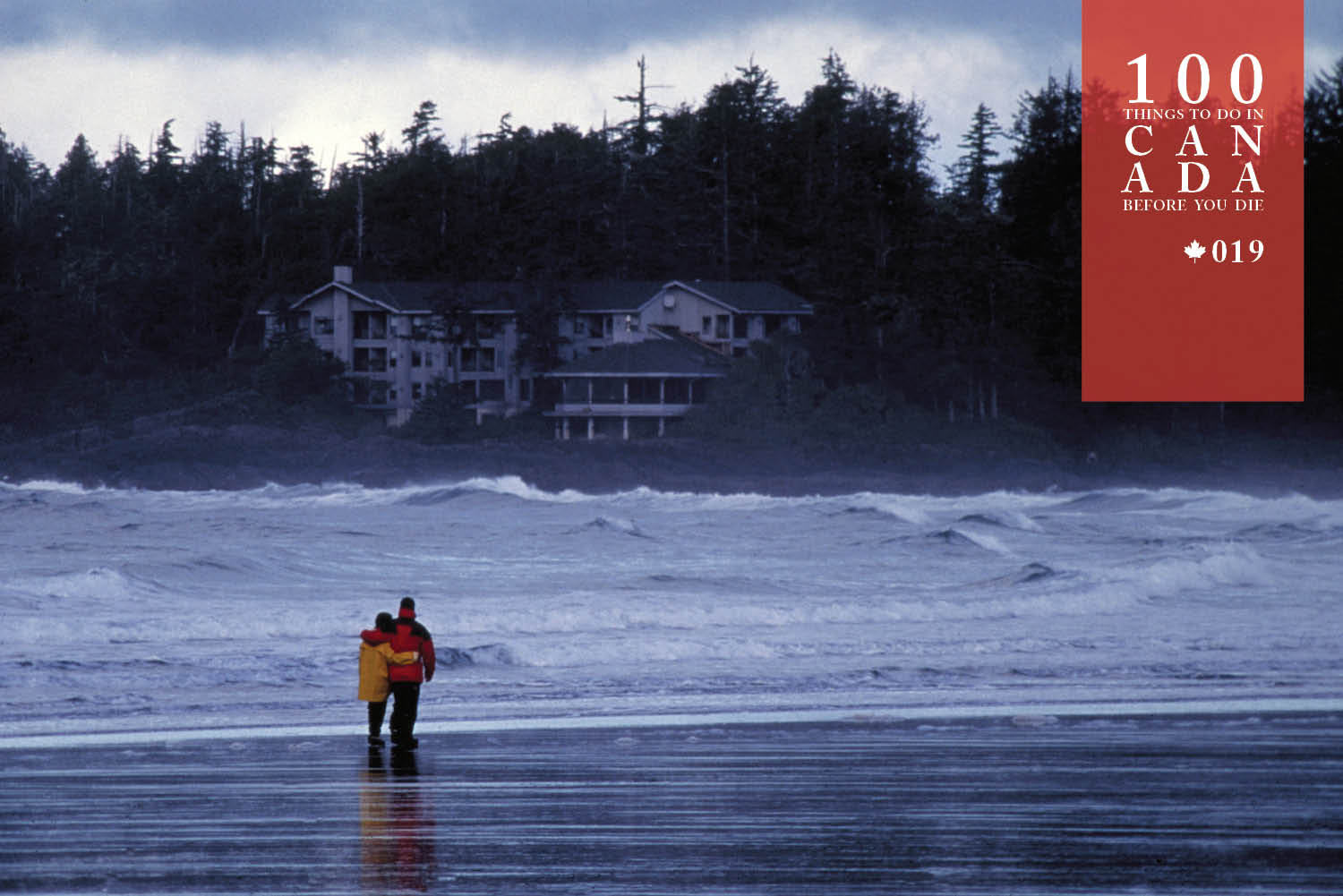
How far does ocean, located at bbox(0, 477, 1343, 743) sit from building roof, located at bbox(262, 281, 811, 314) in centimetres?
3164

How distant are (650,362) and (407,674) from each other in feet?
205

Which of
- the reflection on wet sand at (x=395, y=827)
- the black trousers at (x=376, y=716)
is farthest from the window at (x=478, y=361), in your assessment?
the reflection on wet sand at (x=395, y=827)

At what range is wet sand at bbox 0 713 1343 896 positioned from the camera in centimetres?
747

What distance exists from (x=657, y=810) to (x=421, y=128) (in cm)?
9725

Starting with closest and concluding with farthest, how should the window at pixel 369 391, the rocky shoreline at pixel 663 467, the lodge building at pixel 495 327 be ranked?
the rocky shoreline at pixel 663 467
the lodge building at pixel 495 327
the window at pixel 369 391

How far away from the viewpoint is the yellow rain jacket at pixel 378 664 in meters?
11.3

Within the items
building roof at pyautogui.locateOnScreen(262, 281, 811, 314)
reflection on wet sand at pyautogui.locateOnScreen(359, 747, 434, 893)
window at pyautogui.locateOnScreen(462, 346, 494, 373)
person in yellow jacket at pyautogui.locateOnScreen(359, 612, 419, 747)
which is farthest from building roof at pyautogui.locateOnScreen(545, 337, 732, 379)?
reflection on wet sand at pyautogui.locateOnScreen(359, 747, 434, 893)

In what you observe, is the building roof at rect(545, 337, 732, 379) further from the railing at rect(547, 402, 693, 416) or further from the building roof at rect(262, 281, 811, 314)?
the building roof at rect(262, 281, 811, 314)

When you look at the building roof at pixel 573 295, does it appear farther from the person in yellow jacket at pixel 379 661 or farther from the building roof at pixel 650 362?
the person in yellow jacket at pixel 379 661

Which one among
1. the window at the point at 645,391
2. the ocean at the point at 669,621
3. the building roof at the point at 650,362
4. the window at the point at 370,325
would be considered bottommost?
the ocean at the point at 669,621

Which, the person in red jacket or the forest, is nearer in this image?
the person in red jacket

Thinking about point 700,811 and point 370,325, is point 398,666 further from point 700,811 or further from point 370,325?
point 370,325

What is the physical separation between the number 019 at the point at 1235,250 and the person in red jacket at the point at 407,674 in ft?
203

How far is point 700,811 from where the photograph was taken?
915 cm
